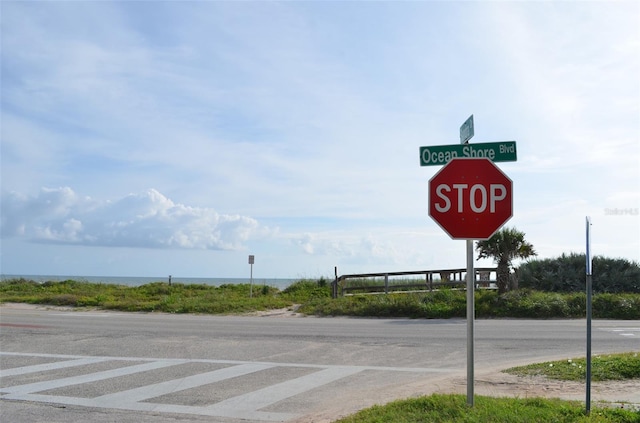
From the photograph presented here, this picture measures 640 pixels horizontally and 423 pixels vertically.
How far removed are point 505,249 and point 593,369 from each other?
600 inches

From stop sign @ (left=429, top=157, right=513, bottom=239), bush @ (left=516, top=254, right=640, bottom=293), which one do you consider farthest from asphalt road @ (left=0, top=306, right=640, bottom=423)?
bush @ (left=516, top=254, right=640, bottom=293)

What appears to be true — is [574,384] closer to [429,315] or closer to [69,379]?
[69,379]

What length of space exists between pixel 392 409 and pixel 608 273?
21929 millimetres

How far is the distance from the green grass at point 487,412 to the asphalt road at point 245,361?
0.81 m

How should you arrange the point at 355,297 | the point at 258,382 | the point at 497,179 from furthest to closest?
the point at 355,297 → the point at 258,382 → the point at 497,179

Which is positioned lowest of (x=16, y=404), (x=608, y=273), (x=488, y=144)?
(x=16, y=404)

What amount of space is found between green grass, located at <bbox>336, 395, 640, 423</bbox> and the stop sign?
1858 mm

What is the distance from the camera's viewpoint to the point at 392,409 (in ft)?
24.1

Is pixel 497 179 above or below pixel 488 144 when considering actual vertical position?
below

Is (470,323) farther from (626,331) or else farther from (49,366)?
(626,331)

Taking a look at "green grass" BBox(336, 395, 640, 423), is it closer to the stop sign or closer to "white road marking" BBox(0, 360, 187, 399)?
the stop sign

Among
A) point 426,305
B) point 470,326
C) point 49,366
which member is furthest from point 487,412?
point 426,305

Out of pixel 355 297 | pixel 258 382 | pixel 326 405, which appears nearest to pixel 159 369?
pixel 258 382

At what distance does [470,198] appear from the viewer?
7.06 metres
